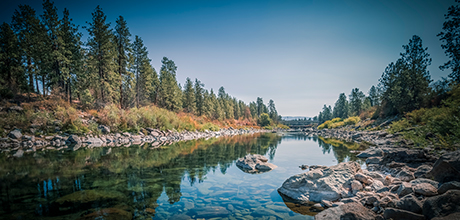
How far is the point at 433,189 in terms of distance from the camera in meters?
4.39

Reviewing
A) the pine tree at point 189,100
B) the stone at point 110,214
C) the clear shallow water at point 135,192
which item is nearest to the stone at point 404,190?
the clear shallow water at point 135,192

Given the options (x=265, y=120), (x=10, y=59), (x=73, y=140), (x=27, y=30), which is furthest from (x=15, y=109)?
(x=265, y=120)

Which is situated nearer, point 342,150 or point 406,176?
point 406,176

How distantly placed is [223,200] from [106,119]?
20290 mm

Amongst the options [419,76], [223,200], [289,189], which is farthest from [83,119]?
[419,76]

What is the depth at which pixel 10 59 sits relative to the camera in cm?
2439

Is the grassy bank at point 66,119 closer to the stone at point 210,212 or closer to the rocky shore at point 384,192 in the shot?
the stone at point 210,212

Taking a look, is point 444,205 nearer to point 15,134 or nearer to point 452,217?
point 452,217

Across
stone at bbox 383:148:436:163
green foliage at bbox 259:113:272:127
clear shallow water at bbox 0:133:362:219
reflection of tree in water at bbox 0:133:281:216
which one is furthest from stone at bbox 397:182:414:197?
green foliage at bbox 259:113:272:127

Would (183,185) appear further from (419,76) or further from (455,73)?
(419,76)

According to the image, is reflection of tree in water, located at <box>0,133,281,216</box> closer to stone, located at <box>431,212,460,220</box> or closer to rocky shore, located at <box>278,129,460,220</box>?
rocky shore, located at <box>278,129,460,220</box>

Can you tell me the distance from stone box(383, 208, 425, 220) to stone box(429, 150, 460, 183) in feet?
7.65

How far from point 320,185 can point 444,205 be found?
3129 millimetres

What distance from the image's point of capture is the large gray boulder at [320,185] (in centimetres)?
598
